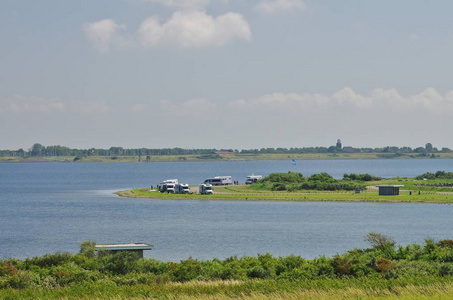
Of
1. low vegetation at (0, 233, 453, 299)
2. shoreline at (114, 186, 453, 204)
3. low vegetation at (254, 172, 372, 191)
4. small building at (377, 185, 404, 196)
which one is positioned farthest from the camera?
low vegetation at (254, 172, 372, 191)

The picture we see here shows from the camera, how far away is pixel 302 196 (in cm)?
12269

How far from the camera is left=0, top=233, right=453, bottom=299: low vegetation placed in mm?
32062

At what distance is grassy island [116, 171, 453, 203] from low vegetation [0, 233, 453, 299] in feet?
226

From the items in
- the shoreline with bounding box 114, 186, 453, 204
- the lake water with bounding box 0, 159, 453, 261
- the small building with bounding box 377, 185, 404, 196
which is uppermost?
the small building with bounding box 377, 185, 404, 196

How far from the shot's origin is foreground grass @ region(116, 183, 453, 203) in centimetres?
11261

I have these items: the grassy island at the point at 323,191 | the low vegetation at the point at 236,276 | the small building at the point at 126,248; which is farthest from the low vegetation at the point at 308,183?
the small building at the point at 126,248

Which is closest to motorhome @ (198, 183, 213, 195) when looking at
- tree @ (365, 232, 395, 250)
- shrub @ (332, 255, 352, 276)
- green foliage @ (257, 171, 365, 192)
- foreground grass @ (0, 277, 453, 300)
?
green foliage @ (257, 171, 365, 192)

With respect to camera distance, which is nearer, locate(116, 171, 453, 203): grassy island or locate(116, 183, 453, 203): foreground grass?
locate(116, 183, 453, 203): foreground grass

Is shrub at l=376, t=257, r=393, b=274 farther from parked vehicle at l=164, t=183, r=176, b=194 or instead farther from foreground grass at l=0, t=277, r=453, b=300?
parked vehicle at l=164, t=183, r=176, b=194

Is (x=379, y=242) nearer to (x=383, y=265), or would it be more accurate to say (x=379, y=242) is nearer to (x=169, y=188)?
(x=383, y=265)

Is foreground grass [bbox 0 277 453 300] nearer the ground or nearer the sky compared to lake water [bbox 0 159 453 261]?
nearer the sky

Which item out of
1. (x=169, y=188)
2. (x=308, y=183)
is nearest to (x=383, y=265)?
(x=308, y=183)

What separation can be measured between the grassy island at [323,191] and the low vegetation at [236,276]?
69.0m

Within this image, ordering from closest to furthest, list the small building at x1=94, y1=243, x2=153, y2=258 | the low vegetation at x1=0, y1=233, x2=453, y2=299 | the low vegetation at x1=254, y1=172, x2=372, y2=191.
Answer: the low vegetation at x1=0, y1=233, x2=453, y2=299 < the small building at x1=94, y1=243, x2=153, y2=258 < the low vegetation at x1=254, y1=172, x2=372, y2=191
